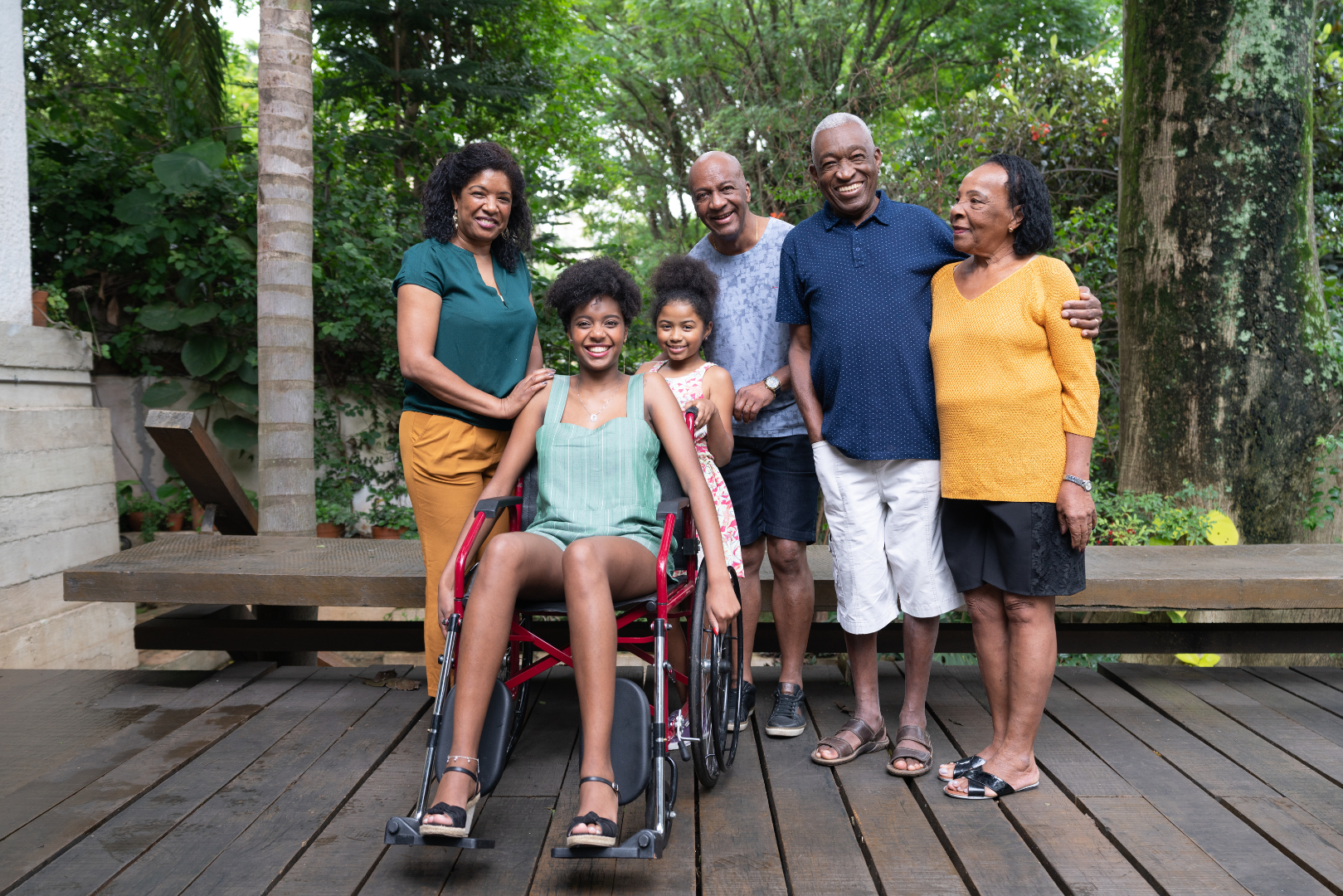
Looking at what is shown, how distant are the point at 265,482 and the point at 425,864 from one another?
102 inches

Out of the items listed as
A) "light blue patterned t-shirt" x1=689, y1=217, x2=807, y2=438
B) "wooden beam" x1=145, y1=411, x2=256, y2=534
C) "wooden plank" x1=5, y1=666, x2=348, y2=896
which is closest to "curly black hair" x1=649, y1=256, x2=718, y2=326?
"light blue patterned t-shirt" x1=689, y1=217, x2=807, y2=438

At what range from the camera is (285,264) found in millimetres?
4035

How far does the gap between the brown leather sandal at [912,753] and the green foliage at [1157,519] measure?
1.85m

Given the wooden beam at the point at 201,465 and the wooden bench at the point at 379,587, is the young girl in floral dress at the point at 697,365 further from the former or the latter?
the wooden beam at the point at 201,465

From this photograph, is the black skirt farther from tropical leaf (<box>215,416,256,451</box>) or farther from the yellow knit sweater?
tropical leaf (<box>215,416,256,451</box>)

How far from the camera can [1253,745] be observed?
2705 millimetres

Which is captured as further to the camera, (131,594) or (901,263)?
(131,594)

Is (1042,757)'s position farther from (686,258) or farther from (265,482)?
(265,482)

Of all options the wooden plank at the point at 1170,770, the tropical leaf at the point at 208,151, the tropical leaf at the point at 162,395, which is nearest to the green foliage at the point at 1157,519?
the wooden plank at the point at 1170,770

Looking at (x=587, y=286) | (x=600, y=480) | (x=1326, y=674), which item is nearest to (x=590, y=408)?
(x=600, y=480)

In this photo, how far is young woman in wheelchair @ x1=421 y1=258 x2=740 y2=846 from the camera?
197 centimetres

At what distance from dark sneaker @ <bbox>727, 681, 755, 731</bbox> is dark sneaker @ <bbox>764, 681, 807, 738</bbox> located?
0.22ft

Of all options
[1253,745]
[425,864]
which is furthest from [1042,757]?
[425,864]

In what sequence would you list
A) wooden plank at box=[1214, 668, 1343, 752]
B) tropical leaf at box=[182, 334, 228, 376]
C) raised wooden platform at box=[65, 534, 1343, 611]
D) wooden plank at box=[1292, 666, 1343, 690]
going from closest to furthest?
wooden plank at box=[1214, 668, 1343, 752], raised wooden platform at box=[65, 534, 1343, 611], wooden plank at box=[1292, 666, 1343, 690], tropical leaf at box=[182, 334, 228, 376]
